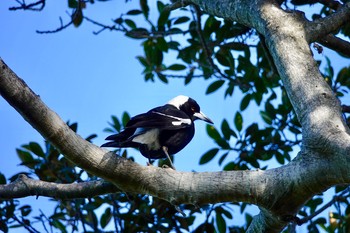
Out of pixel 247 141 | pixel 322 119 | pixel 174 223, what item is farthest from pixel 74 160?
pixel 247 141

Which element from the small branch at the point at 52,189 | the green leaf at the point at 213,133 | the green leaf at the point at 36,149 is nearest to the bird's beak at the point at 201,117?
the green leaf at the point at 213,133

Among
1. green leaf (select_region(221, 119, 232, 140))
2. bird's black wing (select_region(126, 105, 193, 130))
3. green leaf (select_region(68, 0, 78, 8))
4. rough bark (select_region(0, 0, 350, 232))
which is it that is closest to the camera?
rough bark (select_region(0, 0, 350, 232))

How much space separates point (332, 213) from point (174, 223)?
1.45 metres

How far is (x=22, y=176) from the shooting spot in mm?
3352

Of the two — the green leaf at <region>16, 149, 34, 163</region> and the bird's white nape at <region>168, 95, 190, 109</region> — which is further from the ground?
the bird's white nape at <region>168, 95, 190, 109</region>

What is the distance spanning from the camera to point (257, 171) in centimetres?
290

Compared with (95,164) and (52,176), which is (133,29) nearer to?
(52,176)

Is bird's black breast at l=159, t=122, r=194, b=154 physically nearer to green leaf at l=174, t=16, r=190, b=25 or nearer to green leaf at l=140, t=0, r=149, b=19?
green leaf at l=174, t=16, r=190, b=25

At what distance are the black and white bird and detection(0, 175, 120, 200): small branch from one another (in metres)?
0.73

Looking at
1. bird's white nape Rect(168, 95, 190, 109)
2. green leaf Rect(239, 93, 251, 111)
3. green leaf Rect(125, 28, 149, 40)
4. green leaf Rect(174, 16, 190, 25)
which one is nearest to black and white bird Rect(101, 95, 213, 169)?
bird's white nape Rect(168, 95, 190, 109)

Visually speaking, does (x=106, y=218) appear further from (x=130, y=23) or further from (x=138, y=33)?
(x=130, y=23)

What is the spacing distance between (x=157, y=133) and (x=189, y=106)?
1.05 metres

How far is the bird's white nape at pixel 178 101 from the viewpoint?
550 cm

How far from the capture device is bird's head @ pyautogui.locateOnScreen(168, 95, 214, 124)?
5.51 metres
